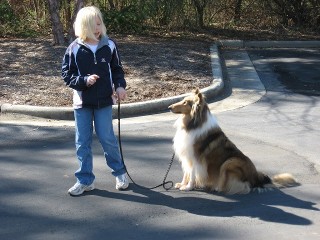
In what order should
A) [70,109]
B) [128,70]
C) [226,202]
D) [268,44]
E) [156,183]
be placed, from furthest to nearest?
[268,44] → [128,70] → [70,109] → [156,183] → [226,202]

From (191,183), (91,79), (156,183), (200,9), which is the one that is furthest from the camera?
(200,9)

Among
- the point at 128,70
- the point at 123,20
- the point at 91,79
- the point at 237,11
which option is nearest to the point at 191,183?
the point at 91,79

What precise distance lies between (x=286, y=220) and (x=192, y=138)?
1224 millimetres

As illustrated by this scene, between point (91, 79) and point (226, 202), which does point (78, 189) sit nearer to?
point (91, 79)

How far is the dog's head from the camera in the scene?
567cm

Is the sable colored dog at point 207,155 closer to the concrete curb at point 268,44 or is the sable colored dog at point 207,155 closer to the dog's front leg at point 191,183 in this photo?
the dog's front leg at point 191,183

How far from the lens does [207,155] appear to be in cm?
584

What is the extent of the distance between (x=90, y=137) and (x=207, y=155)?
117 cm

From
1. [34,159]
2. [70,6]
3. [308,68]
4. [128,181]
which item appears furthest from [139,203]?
[70,6]

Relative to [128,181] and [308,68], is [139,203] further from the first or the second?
[308,68]

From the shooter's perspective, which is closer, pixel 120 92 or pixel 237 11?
pixel 120 92

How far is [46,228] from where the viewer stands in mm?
4953

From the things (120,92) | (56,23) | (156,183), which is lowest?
(156,183)

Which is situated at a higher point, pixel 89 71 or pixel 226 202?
pixel 89 71
